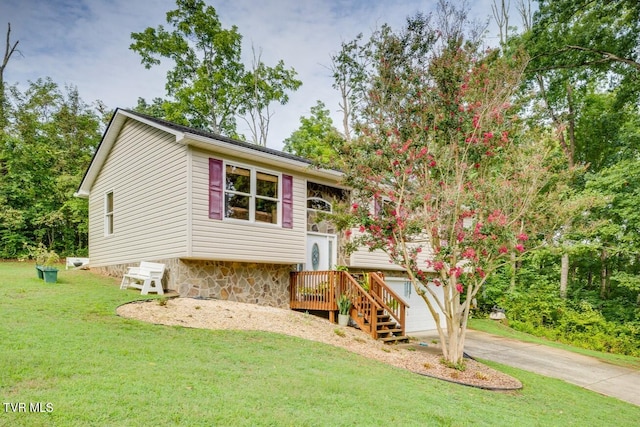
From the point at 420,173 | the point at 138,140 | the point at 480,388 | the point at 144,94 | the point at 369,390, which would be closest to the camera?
the point at 369,390

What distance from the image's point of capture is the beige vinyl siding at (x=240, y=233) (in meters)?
9.61

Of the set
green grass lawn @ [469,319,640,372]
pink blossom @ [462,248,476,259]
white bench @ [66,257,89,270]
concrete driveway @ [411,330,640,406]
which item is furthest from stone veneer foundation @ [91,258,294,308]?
green grass lawn @ [469,319,640,372]

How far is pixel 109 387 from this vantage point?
3.83 metres

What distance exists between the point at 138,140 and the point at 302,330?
755 cm

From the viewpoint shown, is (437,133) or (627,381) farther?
(627,381)

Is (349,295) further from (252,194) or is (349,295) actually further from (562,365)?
(562,365)

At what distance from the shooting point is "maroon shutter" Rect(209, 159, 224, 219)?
32.3 feet

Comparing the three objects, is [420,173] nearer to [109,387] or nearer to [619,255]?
[109,387]

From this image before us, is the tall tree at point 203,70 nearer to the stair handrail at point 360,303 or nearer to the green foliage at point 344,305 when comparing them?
the stair handrail at point 360,303

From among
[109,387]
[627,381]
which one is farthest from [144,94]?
[627,381]

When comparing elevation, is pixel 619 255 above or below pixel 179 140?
below

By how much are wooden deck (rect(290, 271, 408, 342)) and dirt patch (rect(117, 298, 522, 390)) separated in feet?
1.45

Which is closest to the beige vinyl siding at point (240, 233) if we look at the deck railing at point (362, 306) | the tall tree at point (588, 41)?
the deck railing at point (362, 306)

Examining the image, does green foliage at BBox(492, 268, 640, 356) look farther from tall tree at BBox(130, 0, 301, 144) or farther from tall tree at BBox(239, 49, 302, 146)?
tall tree at BBox(130, 0, 301, 144)
